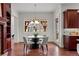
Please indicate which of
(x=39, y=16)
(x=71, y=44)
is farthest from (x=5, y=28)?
(x=71, y=44)

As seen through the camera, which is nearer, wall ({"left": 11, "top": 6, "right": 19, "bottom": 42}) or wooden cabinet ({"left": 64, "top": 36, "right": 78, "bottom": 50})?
wall ({"left": 11, "top": 6, "right": 19, "bottom": 42})

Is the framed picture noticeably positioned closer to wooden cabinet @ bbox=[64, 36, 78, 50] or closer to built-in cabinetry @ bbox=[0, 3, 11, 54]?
built-in cabinetry @ bbox=[0, 3, 11, 54]

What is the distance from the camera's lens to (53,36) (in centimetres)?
261

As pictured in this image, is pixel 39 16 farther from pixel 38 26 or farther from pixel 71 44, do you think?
pixel 71 44

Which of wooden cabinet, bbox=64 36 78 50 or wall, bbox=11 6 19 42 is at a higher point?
wall, bbox=11 6 19 42

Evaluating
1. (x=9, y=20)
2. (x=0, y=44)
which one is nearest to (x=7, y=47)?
(x=0, y=44)

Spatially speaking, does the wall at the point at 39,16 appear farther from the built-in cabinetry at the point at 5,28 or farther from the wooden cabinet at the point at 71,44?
the wooden cabinet at the point at 71,44

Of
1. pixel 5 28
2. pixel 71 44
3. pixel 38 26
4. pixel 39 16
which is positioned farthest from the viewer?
pixel 71 44

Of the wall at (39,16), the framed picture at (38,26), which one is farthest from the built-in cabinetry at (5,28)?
the framed picture at (38,26)

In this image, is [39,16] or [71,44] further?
[71,44]

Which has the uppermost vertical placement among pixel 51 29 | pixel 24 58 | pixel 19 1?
pixel 19 1

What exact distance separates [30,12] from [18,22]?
0.28m

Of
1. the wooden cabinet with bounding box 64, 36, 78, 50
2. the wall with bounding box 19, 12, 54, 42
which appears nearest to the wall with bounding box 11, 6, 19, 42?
the wall with bounding box 19, 12, 54, 42

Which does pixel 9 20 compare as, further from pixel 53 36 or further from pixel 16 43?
pixel 53 36
